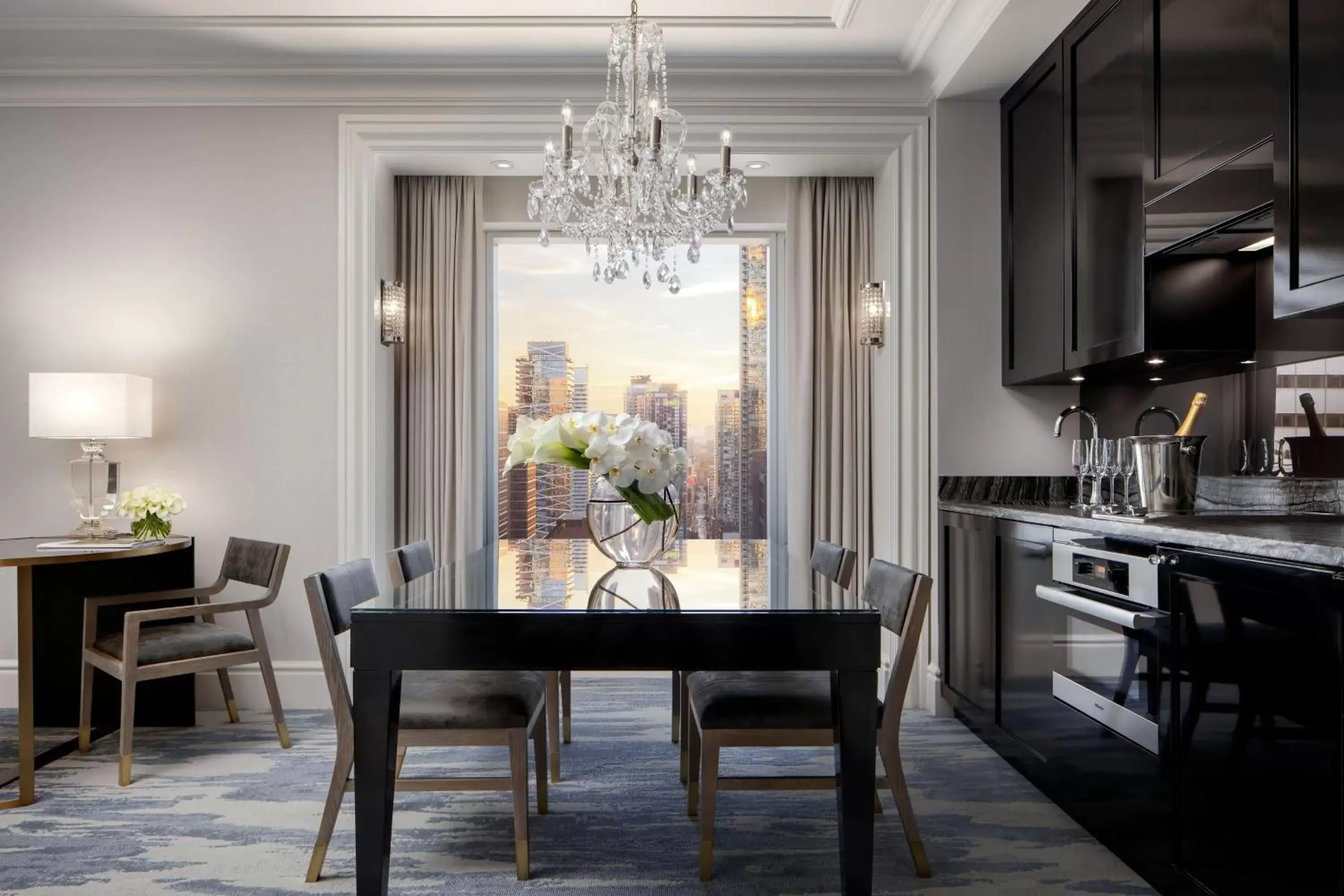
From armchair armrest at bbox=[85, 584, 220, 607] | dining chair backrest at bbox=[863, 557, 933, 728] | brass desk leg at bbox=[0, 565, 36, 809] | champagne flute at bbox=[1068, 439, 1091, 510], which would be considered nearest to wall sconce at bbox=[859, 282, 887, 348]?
champagne flute at bbox=[1068, 439, 1091, 510]

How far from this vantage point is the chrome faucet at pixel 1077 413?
10.4ft

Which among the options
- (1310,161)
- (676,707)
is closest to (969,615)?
(676,707)

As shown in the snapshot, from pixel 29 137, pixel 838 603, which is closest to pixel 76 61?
pixel 29 137

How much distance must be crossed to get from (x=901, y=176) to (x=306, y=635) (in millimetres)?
3309

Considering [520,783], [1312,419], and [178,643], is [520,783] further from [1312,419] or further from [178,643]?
[1312,419]

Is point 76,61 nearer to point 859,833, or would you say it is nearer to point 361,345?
point 361,345

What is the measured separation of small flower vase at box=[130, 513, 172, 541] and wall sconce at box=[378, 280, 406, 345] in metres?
1.18

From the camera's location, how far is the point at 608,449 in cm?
212

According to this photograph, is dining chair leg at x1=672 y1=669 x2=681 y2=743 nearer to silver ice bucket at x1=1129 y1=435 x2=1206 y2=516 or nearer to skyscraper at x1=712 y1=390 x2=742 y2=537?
skyscraper at x1=712 y1=390 x2=742 y2=537

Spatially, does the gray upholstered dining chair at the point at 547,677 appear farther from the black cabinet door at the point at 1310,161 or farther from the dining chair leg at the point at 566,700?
the black cabinet door at the point at 1310,161

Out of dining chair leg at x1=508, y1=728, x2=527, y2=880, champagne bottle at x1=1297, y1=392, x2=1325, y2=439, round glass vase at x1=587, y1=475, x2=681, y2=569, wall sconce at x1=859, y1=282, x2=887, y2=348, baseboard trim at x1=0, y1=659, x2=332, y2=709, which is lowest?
baseboard trim at x1=0, y1=659, x2=332, y2=709

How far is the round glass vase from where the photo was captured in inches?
90.4

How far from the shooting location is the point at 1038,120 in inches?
129

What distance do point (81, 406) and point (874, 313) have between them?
10.9ft
